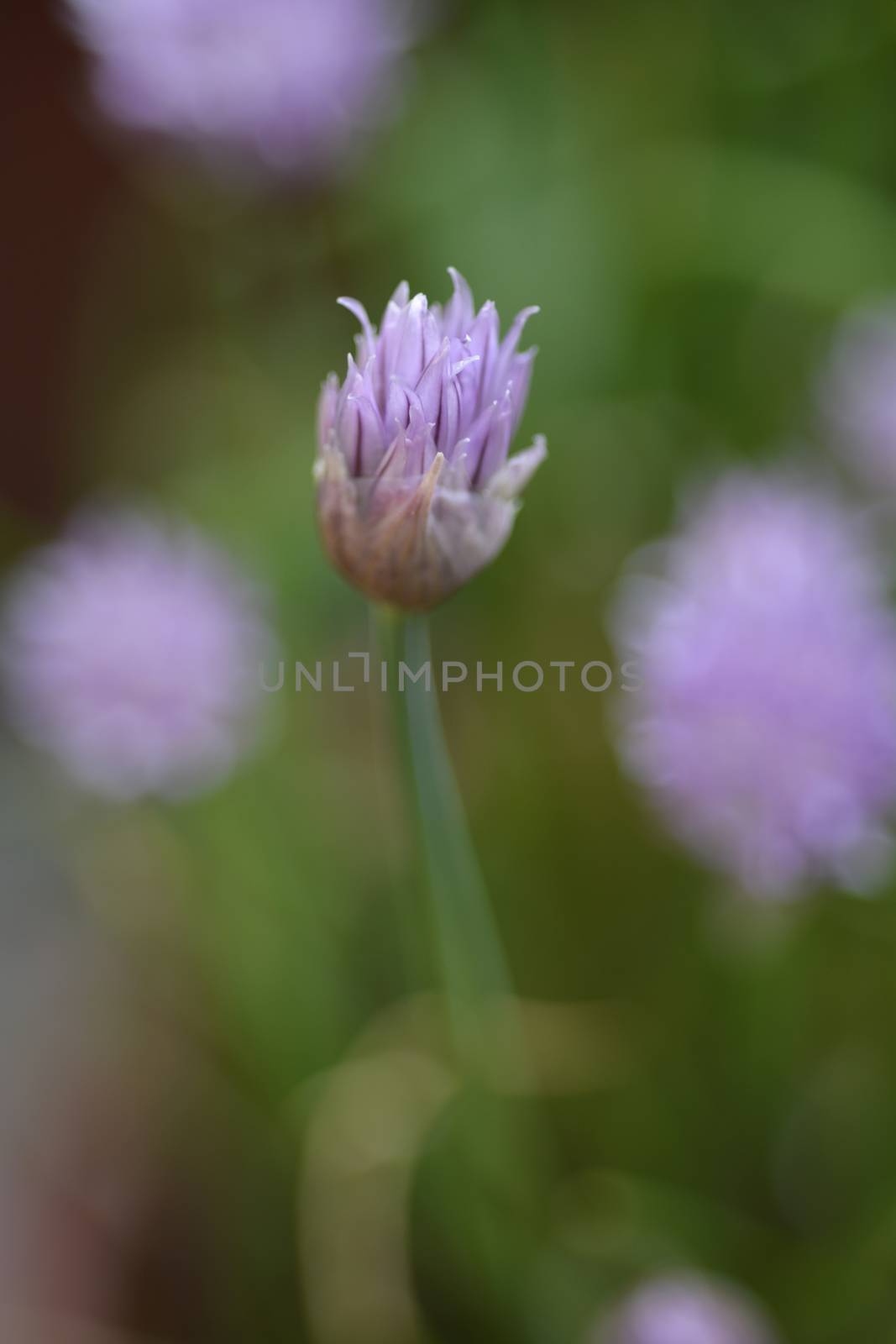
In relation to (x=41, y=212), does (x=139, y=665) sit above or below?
below

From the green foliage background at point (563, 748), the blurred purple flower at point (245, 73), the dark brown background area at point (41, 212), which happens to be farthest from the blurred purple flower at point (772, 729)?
the dark brown background area at point (41, 212)

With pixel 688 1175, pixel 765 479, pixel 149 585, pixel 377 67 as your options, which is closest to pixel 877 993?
pixel 688 1175

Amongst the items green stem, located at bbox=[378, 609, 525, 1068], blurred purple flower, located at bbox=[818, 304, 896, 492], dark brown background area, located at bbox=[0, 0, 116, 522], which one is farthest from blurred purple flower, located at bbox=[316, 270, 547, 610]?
dark brown background area, located at bbox=[0, 0, 116, 522]

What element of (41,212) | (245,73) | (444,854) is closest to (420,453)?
(444,854)

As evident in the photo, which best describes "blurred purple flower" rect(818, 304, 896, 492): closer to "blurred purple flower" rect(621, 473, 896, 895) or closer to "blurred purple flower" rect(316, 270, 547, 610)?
"blurred purple flower" rect(621, 473, 896, 895)

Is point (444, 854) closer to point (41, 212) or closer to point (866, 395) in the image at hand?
point (866, 395)

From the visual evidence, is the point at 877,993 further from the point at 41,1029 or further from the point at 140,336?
the point at 140,336
